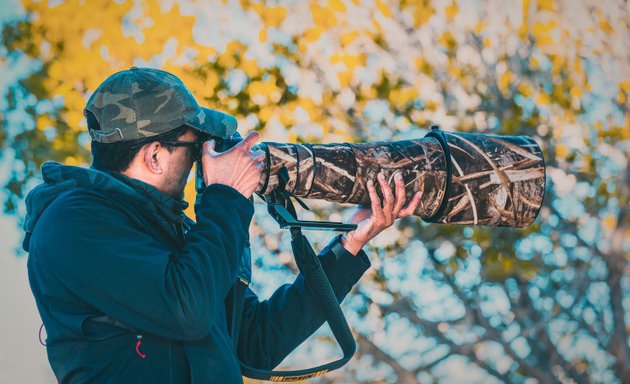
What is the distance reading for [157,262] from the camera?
1.90m

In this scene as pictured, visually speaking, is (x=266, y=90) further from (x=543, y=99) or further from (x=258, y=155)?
(x=258, y=155)

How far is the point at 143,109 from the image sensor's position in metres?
2.12

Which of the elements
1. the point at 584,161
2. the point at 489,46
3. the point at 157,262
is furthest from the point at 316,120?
the point at 157,262

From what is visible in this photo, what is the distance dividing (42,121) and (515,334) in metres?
4.31

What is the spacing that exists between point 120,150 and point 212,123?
236mm

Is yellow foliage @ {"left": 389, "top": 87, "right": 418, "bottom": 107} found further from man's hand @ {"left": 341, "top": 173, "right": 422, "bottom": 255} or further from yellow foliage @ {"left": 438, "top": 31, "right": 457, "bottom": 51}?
man's hand @ {"left": 341, "top": 173, "right": 422, "bottom": 255}

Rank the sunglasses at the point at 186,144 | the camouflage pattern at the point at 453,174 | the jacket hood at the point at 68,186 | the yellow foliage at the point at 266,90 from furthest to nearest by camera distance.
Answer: the yellow foliage at the point at 266,90
the camouflage pattern at the point at 453,174
the sunglasses at the point at 186,144
the jacket hood at the point at 68,186

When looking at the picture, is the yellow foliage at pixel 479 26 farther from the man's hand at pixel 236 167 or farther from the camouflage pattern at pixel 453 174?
the man's hand at pixel 236 167

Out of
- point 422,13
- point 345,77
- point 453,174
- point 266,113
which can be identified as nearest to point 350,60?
point 345,77

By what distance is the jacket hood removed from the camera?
205 centimetres

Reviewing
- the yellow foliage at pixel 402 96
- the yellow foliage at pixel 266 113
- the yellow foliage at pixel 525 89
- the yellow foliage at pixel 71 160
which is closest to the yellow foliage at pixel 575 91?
the yellow foliage at pixel 525 89

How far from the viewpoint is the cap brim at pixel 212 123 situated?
2.16m

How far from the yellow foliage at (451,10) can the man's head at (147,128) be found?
5110 mm

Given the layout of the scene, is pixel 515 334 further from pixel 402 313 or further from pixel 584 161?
pixel 584 161
